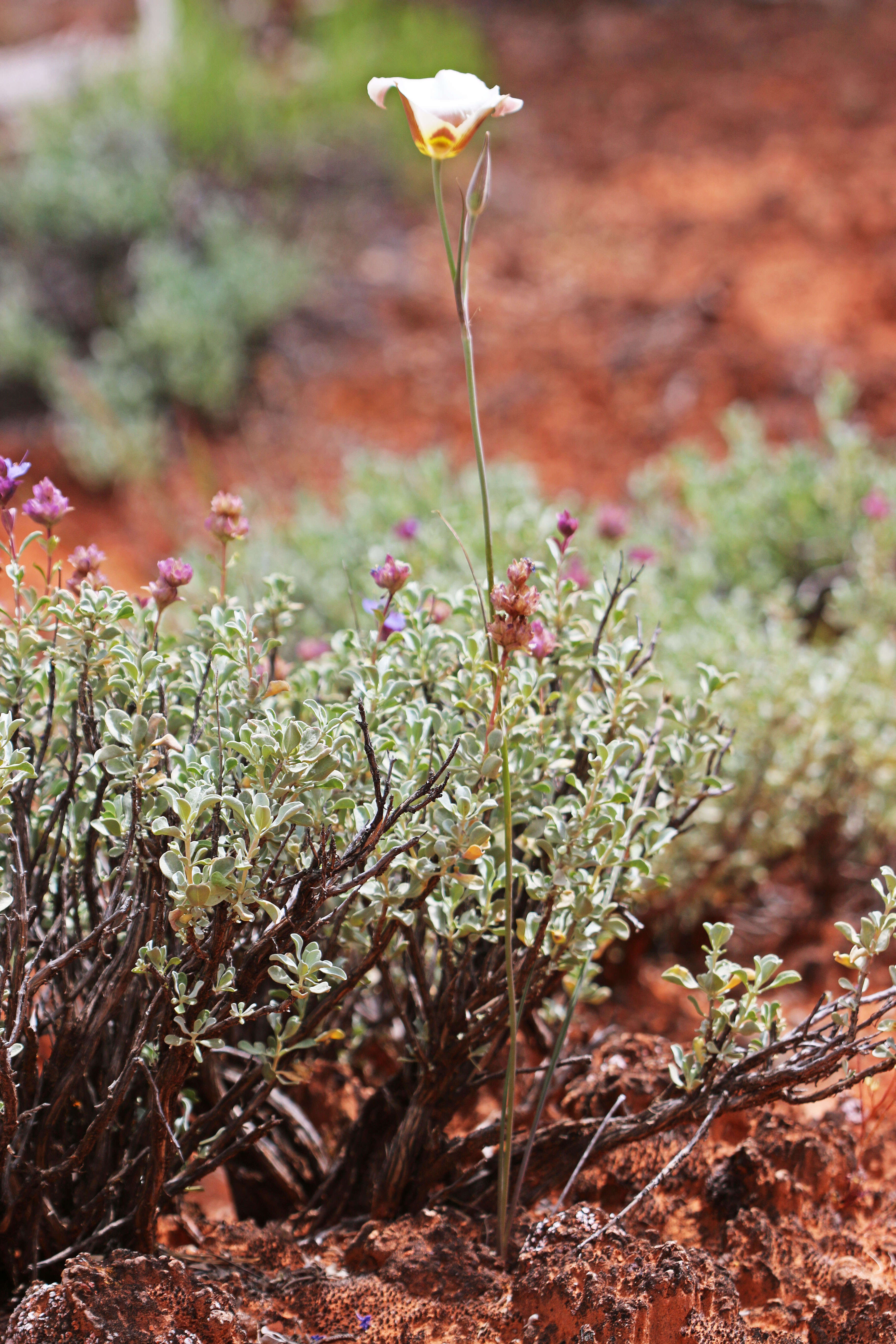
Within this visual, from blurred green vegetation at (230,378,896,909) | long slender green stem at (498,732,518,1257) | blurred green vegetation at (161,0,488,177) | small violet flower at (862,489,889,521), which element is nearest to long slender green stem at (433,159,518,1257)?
long slender green stem at (498,732,518,1257)

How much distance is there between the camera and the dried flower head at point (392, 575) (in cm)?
133

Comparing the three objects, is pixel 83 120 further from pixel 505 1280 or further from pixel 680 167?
pixel 505 1280

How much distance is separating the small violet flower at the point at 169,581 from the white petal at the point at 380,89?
533 mm

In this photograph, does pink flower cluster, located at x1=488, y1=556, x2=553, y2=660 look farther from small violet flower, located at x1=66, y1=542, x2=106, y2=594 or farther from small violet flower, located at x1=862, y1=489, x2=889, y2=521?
small violet flower, located at x1=862, y1=489, x2=889, y2=521

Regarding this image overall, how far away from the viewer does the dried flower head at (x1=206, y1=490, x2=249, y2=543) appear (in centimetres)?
139

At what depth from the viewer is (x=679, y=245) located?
5969 mm

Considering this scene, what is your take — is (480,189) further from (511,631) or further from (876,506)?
(876,506)

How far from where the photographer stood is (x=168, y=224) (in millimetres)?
5734

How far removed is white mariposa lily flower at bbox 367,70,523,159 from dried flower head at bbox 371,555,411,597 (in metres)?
0.44

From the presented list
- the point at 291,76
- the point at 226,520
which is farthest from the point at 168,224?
the point at 226,520

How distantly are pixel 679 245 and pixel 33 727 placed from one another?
5.21 metres

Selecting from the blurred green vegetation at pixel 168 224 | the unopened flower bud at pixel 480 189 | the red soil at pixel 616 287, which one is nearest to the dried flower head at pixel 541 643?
the unopened flower bud at pixel 480 189

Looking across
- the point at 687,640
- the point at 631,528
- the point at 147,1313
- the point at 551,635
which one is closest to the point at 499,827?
the point at 551,635

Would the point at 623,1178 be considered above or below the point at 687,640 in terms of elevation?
below
